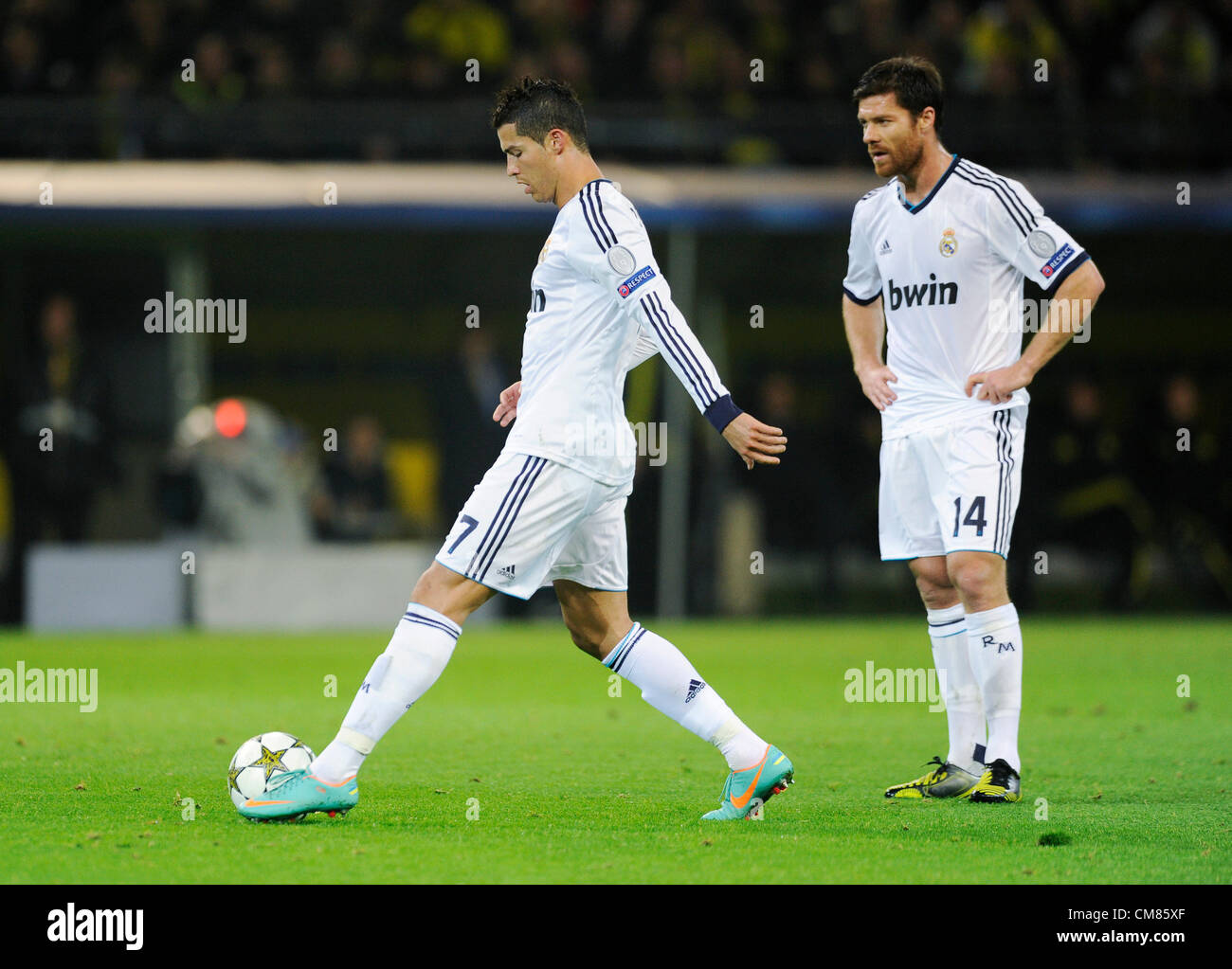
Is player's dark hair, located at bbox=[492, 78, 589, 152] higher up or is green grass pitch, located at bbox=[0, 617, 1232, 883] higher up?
player's dark hair, located at bbox=[492, 78, 589, 152]

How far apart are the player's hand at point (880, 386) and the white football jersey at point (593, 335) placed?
1.18 m

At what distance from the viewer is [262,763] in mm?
5637

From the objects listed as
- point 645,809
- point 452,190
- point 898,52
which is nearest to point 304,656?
point 452,190

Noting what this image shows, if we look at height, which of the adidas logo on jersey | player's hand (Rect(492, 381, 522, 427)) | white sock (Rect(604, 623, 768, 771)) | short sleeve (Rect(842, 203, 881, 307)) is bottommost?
white sock (Rect(604, 623, 768, 771))

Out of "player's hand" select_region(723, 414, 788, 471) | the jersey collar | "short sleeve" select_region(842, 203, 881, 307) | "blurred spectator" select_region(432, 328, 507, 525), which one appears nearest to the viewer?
"player's hand" select_region(723, 414, 788, 471)

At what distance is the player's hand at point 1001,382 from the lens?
6141 mm

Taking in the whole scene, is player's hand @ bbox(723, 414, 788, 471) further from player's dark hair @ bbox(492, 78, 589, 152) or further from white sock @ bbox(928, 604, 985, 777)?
white sock @ bbox(928, 604, 985, 777)

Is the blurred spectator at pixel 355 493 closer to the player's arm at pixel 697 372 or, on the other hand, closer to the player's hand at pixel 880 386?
the player's hand at pixel 880 386

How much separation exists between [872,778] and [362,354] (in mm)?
13678

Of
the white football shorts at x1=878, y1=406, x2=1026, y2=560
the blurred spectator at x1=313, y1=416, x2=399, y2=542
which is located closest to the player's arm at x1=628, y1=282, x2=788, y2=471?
the white football shorts at x1=878, y1=406, x2=1026, y2=560

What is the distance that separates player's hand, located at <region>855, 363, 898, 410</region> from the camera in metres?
6.54

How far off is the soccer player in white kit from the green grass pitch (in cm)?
45
